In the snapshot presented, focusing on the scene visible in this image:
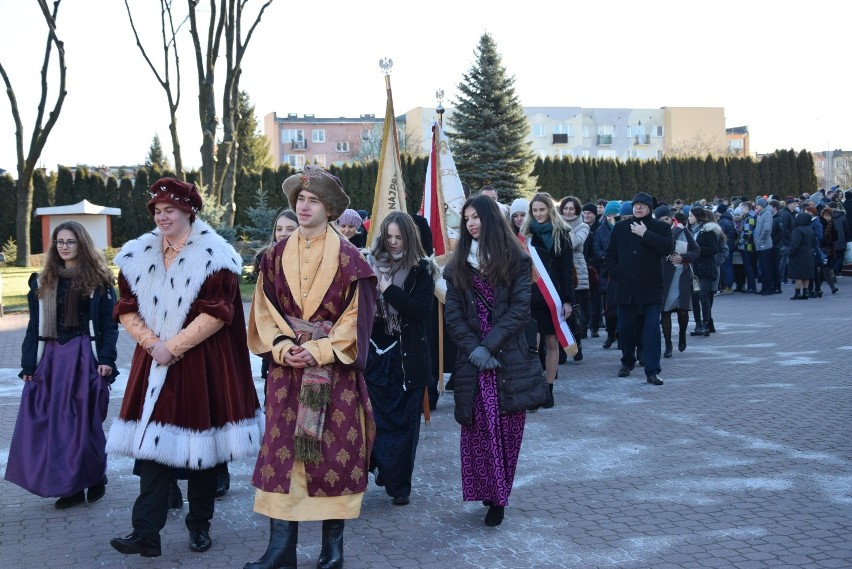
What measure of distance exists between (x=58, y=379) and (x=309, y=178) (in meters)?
2.51

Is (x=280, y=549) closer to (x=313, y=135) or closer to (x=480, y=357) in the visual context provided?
(x=480, y=357)

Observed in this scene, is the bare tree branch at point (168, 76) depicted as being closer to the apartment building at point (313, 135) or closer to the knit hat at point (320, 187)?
the knit hat at point (320, 187)

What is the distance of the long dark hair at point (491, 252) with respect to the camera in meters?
5.58

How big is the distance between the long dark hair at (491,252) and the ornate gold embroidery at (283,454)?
162 centimetres

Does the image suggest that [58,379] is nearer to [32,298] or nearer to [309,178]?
[32,298]

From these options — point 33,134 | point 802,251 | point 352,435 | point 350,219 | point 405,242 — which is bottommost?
point 352,435

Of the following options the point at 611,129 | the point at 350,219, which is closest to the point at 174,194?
the point at 350,219

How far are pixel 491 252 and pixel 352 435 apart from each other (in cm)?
151

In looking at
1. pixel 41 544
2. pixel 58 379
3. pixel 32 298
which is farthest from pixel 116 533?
A: pixel 32 298

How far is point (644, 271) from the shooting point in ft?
32.3

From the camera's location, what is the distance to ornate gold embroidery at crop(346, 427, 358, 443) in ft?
15.4

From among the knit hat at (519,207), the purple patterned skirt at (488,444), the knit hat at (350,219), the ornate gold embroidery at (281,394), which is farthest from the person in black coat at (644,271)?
the ornate gold embroidery at (281,394)

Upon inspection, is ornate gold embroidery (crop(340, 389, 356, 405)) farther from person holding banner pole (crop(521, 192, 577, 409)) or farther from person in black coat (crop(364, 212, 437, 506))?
person holding banner pole (crop(521, 192, 577, 409))

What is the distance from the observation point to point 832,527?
5.31 m
